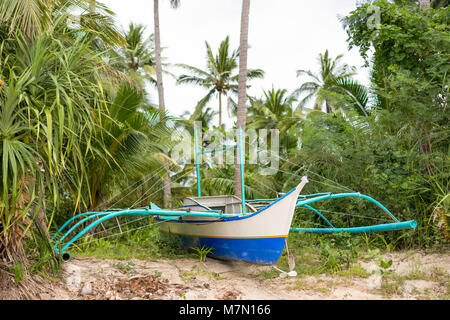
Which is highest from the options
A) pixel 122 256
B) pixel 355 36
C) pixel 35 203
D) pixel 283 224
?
pixel 355 36

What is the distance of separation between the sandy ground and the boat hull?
1.27 ft

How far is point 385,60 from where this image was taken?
8.34 m

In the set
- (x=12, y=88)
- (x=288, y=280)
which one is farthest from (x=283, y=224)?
(x=12, y=88)

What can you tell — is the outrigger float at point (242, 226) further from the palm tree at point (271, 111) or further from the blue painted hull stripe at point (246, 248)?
the palm tree at point (271, 111)

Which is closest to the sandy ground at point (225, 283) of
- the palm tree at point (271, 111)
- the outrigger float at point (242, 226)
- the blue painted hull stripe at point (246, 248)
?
the blue painted hull stripe at point (246, 248)

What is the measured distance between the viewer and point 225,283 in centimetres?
605

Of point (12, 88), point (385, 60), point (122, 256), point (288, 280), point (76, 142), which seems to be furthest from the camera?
point (385, 60)

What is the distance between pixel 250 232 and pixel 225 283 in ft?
3.11

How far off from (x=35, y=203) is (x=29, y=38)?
2.07 metres

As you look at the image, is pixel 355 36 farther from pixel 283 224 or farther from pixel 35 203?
pixel 35 203

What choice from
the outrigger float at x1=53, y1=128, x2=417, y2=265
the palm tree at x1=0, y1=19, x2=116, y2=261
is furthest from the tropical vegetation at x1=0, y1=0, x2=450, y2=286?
the outrigger float at x1=53, y1=128, x2=417, y2=265

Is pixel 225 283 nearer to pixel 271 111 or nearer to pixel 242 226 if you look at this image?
pixel 242 226

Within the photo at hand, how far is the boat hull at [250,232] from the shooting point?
20.3 feet

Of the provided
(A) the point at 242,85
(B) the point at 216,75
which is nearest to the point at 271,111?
(B) the point at 216,75
